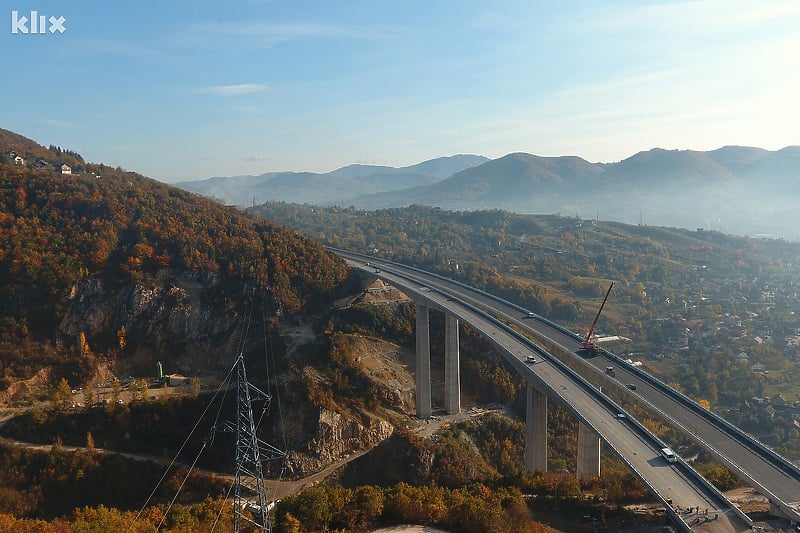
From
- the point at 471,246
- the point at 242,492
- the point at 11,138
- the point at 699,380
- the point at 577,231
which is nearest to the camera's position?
the point at 242,492

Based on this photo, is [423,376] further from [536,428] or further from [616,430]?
[616,430]

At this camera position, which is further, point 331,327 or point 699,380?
point 699,380

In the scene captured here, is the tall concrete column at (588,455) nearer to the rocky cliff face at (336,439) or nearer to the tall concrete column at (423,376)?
the rocky cliff face at (336,439)

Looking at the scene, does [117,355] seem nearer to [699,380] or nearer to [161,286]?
[161,286]

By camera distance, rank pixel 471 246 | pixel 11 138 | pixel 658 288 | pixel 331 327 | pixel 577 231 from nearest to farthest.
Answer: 1. pixel 331 327
2. pixel 11 138
3. pixel 658 288
4. pixel 471 246
5. pixel 577 231

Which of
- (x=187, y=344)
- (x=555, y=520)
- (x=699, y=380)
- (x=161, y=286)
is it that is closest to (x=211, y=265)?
(x=161, y=286)

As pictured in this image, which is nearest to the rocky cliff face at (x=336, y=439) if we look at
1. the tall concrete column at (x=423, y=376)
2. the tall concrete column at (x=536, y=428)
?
the tall concrete column at (x=423, y=376)

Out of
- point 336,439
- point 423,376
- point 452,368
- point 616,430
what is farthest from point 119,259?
point 616,430
